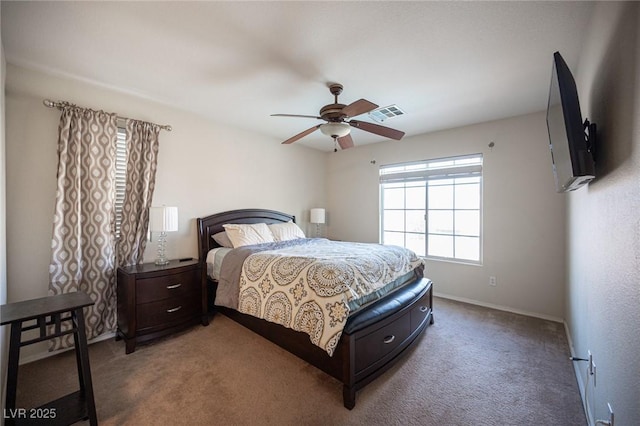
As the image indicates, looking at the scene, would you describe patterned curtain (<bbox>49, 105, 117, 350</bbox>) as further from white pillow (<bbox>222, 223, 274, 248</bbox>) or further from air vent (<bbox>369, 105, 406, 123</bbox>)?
air vent (<bbox>369, 105, 406, 123</bbox>)

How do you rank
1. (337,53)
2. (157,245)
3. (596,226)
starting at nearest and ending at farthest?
(596,226) < (337,53) < (157,245)

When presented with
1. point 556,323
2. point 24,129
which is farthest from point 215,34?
point 556,323

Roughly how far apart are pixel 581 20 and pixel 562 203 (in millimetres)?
2194

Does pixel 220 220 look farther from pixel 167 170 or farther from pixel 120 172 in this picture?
pixel 120 172

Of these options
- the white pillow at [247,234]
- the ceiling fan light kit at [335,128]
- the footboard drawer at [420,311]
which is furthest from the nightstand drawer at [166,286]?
the footboard drawer at [420,311]

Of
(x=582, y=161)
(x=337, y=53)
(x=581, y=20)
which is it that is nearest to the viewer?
(x=582, y=161)

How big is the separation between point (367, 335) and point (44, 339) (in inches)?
77.9

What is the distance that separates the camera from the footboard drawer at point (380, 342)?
1841 millimetres

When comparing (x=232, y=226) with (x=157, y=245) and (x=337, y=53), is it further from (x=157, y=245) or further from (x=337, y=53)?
(x=337, y=53)

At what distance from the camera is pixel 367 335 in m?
1.88

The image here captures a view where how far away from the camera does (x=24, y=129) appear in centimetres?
226

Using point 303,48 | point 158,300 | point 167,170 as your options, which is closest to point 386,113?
→ point 303,48

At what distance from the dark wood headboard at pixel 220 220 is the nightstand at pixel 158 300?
42 cm

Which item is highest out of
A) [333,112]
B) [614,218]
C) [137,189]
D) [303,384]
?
[333,112]
